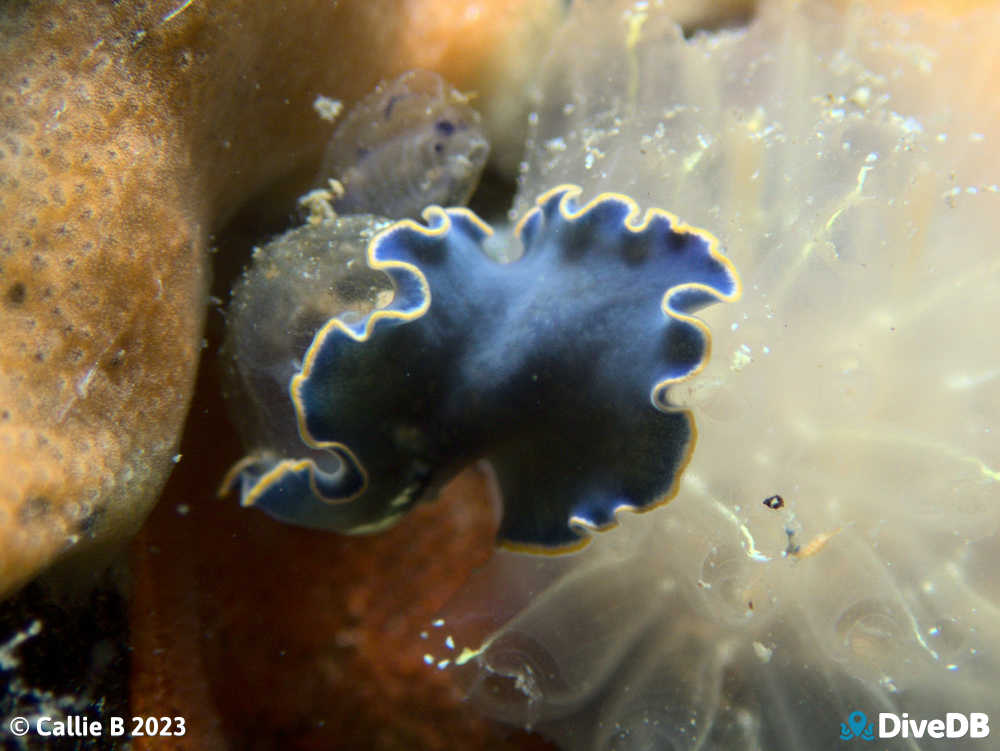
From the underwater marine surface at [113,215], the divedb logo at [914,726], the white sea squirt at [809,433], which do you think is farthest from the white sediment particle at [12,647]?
the divedb logo at [914,726]

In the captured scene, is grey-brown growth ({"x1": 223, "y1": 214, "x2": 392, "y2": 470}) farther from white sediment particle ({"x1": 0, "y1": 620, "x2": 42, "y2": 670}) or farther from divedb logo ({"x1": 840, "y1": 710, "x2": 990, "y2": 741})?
divedb logo ({"x1": 840, "y1": 710, "x2": 990, "y2": 741})

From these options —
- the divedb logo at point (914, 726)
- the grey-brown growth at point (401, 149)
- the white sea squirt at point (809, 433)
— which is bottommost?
the divedb logo at point (914, 726)

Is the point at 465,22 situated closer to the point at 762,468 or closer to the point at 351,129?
the point at 351,129

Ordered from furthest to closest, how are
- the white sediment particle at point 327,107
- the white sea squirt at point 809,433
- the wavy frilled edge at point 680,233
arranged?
the white sediment particle at point 327,107
the white sea squirt at point 809,433
the wavy frilled edge at point 680,233

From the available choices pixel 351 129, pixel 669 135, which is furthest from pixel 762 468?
pixel 351 129

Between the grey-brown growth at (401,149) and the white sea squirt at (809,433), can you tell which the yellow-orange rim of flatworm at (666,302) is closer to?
the white sea squirt at (809,433)

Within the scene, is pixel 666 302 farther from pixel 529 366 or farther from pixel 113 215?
pixel 113 215
